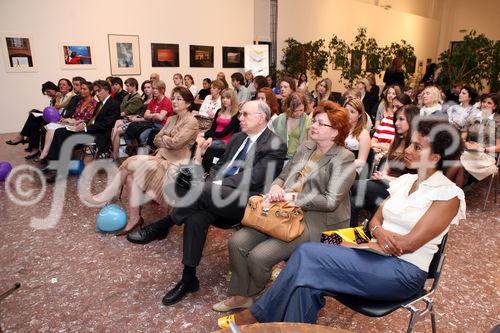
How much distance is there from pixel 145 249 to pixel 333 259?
1.89 meters

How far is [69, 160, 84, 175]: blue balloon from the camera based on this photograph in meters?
4.98

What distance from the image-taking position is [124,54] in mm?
8531

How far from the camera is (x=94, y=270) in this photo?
2760 mm

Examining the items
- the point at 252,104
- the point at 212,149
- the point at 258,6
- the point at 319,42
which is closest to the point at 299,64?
the point at 319,42

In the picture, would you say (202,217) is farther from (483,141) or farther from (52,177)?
(483,141)

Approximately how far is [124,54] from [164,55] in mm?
1038

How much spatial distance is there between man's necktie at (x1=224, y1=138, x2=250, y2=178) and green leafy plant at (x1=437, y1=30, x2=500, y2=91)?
28.4 feet

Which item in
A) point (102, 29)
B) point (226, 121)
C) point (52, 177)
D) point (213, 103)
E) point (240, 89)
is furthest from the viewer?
point (102, 29)

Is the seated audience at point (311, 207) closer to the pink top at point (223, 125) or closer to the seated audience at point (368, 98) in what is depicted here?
the pink top at point (223, 125)

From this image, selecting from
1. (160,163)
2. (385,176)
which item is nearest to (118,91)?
(160,163)

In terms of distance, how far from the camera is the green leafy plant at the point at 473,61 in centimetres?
905

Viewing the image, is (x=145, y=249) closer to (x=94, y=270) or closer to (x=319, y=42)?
(x=94, y=270)

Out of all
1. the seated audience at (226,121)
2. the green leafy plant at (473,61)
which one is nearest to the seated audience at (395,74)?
the green leafy plant at (473,61)

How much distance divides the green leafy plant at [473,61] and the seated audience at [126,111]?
8067 millimetres
